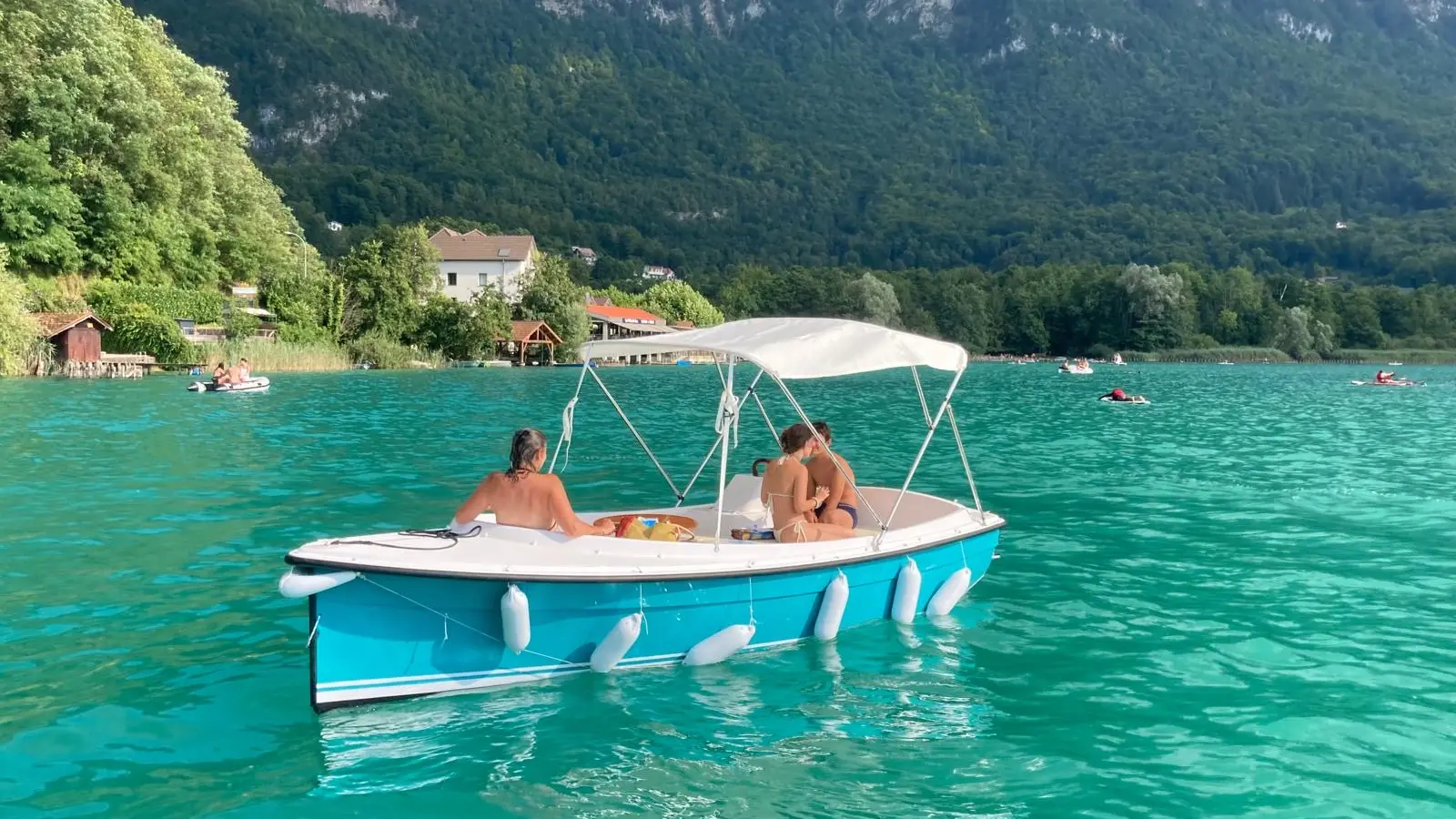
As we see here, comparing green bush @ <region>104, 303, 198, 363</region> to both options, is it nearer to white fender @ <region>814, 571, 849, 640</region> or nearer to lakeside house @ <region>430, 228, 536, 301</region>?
lakeside house @ <region>430, 228, 536, 301</region>

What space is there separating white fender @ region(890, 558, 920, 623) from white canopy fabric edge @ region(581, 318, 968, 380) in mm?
1902

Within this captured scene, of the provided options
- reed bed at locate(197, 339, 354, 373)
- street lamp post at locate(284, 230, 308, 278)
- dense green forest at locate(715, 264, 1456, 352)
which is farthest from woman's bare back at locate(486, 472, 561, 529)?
dense green forest at locate(715, 264, 1456, 352)

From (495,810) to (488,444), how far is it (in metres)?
20.4

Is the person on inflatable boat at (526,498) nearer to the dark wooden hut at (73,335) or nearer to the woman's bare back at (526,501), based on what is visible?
the woman's bare back at (526,501)

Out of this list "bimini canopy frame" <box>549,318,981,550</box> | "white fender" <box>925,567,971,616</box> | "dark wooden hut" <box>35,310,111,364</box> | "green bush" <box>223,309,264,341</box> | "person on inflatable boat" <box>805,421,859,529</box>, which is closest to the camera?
"bimini canopy frame" <box>549,318,981,550</box>

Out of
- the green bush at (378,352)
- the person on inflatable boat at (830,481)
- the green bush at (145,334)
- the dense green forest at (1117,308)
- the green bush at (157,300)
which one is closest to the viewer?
the person on inflatable boat at (830,481)

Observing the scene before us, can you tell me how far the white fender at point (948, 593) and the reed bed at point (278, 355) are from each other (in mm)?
56838

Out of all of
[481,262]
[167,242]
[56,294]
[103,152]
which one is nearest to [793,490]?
[56,294]

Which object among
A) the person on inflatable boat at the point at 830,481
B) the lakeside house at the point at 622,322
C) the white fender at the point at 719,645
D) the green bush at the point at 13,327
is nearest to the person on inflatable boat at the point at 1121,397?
the person on inflatable boat at the point at 830,481

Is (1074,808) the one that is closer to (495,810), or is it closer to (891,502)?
(495,810)

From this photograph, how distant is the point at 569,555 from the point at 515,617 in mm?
628

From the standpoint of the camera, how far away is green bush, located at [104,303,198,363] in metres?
56.1

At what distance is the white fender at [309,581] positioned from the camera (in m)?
6.97

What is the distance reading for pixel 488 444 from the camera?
26203 mm
